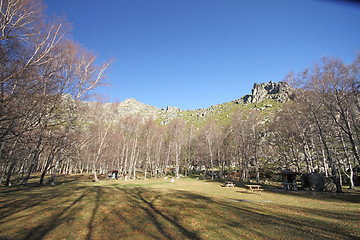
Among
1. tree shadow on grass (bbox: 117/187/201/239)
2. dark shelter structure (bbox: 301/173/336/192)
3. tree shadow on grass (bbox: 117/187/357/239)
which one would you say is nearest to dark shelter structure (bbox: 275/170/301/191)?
dark shelter structure (bbox: 301/173/336/192)

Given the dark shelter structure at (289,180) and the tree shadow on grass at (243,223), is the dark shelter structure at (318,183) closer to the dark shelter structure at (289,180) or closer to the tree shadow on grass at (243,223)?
the dark shelter structure at (289,180)

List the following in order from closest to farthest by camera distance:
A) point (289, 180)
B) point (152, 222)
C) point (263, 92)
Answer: point (152, 222) < point (289, 180) < point (263, 92)

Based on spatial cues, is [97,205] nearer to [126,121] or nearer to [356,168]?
[126,121]

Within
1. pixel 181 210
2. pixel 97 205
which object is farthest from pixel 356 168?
pixel 97 205

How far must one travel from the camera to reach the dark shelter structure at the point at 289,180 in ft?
79.3

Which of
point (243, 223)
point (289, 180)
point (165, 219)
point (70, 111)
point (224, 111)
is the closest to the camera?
point (243, 223)

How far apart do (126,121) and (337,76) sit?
40222 mm

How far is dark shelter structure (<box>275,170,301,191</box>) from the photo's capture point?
24.2 meters

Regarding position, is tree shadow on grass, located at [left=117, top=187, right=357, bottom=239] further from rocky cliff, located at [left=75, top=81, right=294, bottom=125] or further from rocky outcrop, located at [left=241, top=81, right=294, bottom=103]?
rocky outcrop, located at [left=241, top=81, right=294, bottom=103]

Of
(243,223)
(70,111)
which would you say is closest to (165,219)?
(243,223)

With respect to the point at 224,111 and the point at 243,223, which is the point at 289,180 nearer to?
the point at 243,223

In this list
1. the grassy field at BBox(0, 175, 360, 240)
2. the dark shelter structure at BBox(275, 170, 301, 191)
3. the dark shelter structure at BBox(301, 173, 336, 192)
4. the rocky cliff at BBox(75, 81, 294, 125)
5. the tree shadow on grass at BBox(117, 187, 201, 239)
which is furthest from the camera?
the rocky cliff at BBox(75, 81, 294, 125)

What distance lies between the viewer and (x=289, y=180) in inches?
1003

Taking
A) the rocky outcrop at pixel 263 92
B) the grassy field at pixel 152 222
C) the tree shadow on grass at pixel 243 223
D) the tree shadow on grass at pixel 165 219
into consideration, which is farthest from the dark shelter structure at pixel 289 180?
the rocky outcrop at pixel 263 92
